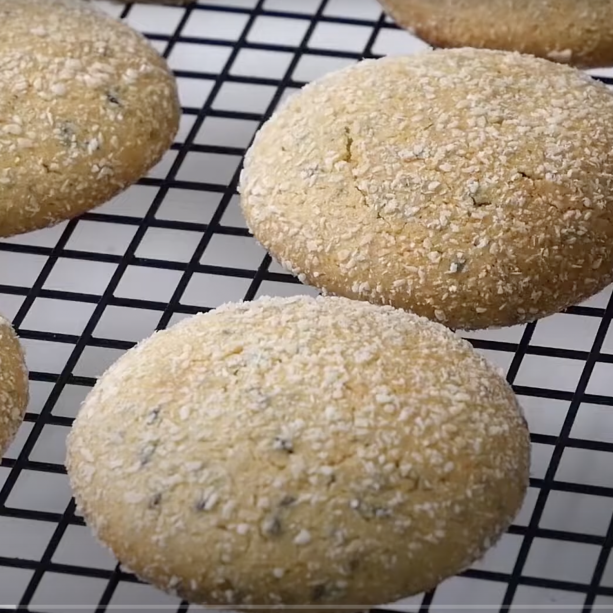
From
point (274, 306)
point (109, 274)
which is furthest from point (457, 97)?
point (109, 274)

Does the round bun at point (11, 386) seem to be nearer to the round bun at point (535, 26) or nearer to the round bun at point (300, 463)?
the round bun at point (300, 463)

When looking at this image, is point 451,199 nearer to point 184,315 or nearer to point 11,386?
point 184,315

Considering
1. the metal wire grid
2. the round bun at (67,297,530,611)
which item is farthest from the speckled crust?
the round bun at (67,297,530,611)

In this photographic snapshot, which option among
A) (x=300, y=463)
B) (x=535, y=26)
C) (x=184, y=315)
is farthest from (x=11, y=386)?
(x=535, y=26)

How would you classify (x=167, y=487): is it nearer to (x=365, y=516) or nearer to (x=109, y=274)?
(x=365, y=516)

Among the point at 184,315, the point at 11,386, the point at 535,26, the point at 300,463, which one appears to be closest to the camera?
the point at 300,463

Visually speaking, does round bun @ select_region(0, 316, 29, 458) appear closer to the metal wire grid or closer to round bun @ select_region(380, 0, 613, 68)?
the metal wire grid
